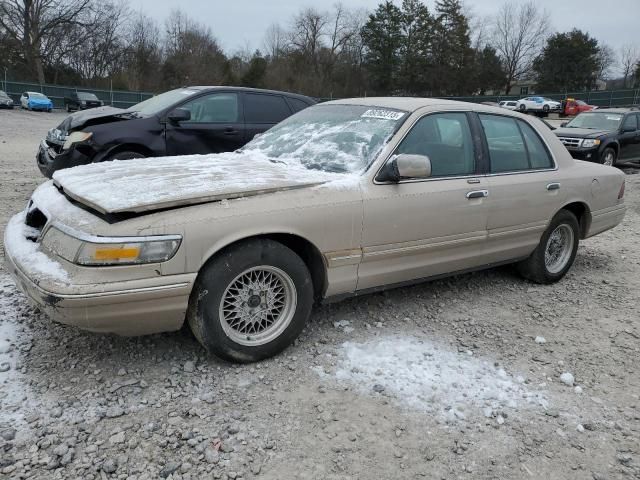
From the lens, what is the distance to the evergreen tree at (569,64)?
6488 cm

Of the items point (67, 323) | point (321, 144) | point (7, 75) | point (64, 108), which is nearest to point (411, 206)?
point (321, 144)


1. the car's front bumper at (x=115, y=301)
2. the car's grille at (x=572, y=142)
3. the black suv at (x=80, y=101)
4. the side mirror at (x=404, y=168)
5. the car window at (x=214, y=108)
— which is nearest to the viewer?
the car's front bumper at (x=115, y=301)

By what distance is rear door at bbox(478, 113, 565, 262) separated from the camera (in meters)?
4.39

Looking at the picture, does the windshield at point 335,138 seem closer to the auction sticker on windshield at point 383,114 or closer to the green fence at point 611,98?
the auction sticker on windshield at point 383,114

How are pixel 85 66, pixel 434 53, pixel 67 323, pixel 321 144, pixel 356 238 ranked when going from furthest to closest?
pixel 434 53
pixel 85 66
pixel 321 144
pixel 356 238
pixel 67 323

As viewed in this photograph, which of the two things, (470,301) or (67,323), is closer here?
(67,323)

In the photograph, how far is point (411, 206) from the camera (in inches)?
148

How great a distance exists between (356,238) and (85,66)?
2250 inches

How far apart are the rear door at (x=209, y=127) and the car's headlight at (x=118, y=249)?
4.49 meters

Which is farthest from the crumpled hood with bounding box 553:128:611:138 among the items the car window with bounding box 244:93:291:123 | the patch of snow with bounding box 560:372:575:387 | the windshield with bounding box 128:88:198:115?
the patch of snow with bounding box 560:372:575:387

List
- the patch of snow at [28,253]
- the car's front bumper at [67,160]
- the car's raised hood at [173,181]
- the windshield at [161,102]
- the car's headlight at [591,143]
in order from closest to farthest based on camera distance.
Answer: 1. the patch of snow at [28,253]
2. the car's raised hood at [173,181]
3. the car's front bumper at [67,160]
4. the windshield at [161,102]
5. the car's headlight at [591,143]

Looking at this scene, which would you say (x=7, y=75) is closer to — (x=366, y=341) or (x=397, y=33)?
(x=397, y=33)

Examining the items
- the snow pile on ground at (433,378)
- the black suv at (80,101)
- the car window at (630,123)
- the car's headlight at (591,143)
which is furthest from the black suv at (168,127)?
the black suv at (80,101)

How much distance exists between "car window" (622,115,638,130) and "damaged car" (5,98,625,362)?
9.97 m
